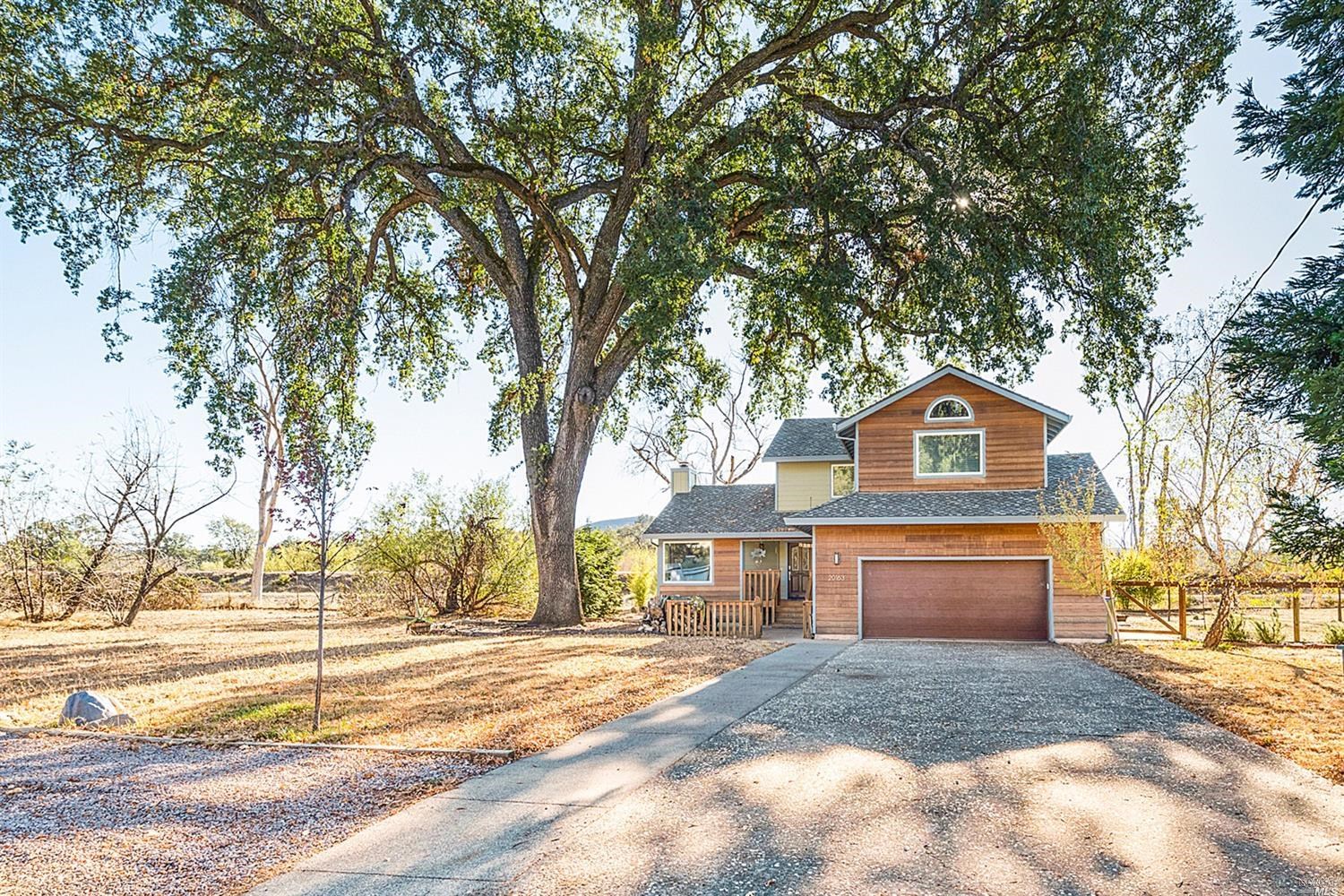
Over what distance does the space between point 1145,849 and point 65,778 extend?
7.32 metres

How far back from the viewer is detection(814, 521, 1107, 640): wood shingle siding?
56.1 feet

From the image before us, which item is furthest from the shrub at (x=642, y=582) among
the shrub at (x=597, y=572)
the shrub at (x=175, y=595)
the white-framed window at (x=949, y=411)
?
the shrub at (x=175, y=595)

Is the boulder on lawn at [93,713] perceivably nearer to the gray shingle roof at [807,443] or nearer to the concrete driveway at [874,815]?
the concrete driveway at [874,815]

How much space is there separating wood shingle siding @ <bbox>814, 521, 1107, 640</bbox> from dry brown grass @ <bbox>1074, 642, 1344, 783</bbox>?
1109 mm

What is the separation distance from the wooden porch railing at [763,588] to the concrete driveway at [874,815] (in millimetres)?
12249

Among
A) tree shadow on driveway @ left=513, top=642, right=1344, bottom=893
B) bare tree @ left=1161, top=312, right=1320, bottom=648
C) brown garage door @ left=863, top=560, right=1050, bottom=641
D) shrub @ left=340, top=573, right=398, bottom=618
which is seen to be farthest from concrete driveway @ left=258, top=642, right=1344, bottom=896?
shrub @ left=340, top=573, right=398, bottom=618

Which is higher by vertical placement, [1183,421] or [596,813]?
[1183,421]

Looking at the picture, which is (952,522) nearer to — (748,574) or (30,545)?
(748,574)

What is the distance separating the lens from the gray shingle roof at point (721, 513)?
21.9 meters

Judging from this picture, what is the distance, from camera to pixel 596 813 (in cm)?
→ 527

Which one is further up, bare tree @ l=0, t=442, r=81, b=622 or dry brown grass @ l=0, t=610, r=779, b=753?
bare tree @ l=0, t=442, r=81, b=622

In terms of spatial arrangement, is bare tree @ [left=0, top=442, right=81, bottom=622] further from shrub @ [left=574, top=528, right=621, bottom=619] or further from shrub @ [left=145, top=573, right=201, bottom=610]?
shrub @ [left=574, top=528, right=621, bottom=619]

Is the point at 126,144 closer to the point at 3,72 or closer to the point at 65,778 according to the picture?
the point at 3,72

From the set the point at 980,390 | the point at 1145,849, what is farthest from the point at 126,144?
the point at 1145,849
